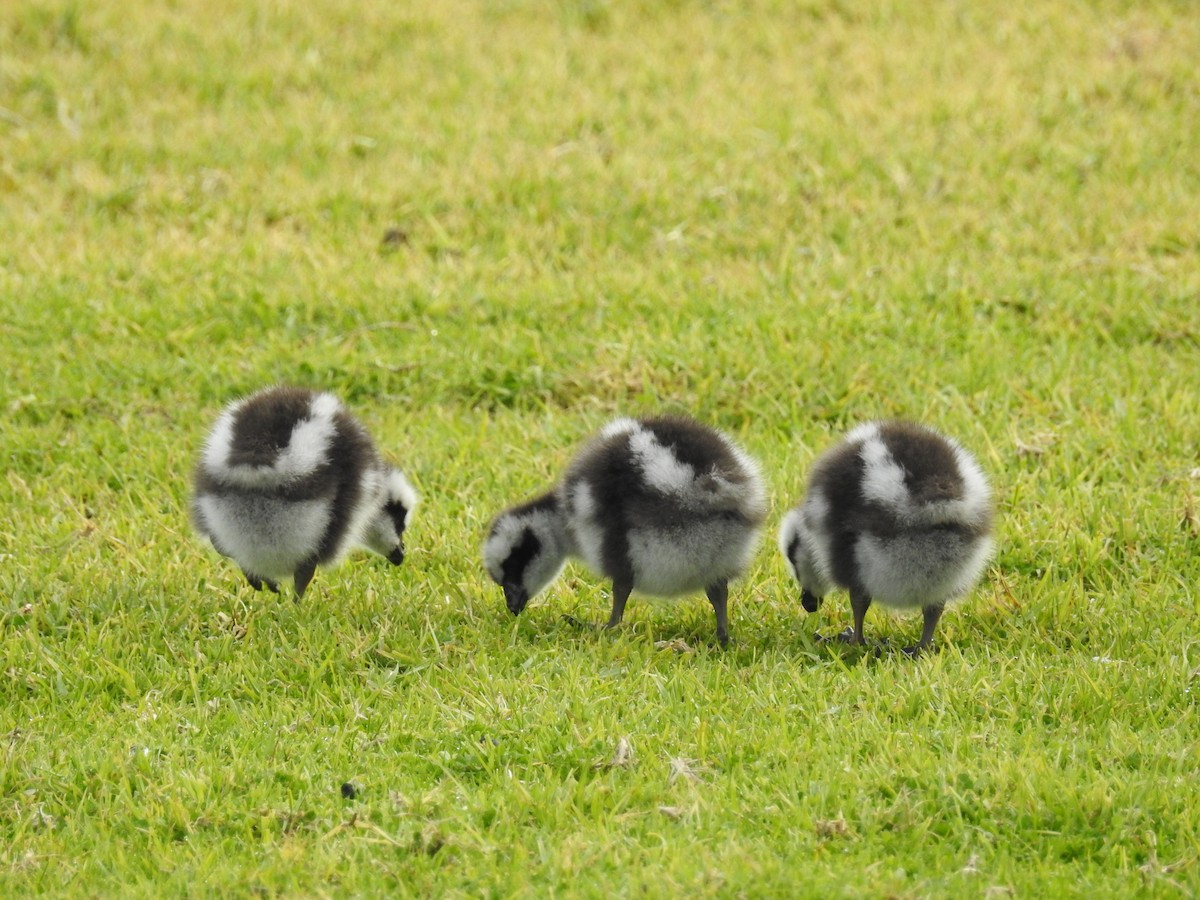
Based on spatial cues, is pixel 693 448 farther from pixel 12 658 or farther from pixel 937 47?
pixel 937 47

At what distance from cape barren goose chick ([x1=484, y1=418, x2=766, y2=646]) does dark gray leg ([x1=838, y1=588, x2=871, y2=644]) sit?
1.65 ft

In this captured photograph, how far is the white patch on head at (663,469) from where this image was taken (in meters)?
6.72

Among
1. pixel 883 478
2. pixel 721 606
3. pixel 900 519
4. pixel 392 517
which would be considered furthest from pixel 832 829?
pixel 392 517

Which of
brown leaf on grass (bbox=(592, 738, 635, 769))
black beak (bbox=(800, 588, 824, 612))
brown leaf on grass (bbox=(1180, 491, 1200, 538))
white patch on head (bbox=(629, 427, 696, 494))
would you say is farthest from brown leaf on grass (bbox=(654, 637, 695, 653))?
brown leaf on grass (bbox=(1180, 491, 1200, 538))

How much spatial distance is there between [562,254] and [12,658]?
576 cm

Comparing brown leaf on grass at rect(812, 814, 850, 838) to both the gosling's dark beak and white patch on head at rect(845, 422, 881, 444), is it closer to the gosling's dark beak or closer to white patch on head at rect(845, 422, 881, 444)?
white patch on head at rect(845, 422, 881, 444)

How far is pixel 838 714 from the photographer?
6090mm

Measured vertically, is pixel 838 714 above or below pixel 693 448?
below

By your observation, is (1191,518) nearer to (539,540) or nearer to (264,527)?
(539,540)

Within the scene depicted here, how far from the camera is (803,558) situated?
706 centimetres

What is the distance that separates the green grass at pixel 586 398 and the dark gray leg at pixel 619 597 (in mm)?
169

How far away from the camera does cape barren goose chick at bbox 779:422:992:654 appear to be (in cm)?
651

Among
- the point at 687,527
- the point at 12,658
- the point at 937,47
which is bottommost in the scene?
the point at 12,658

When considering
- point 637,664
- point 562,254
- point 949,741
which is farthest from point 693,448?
point 562,254
